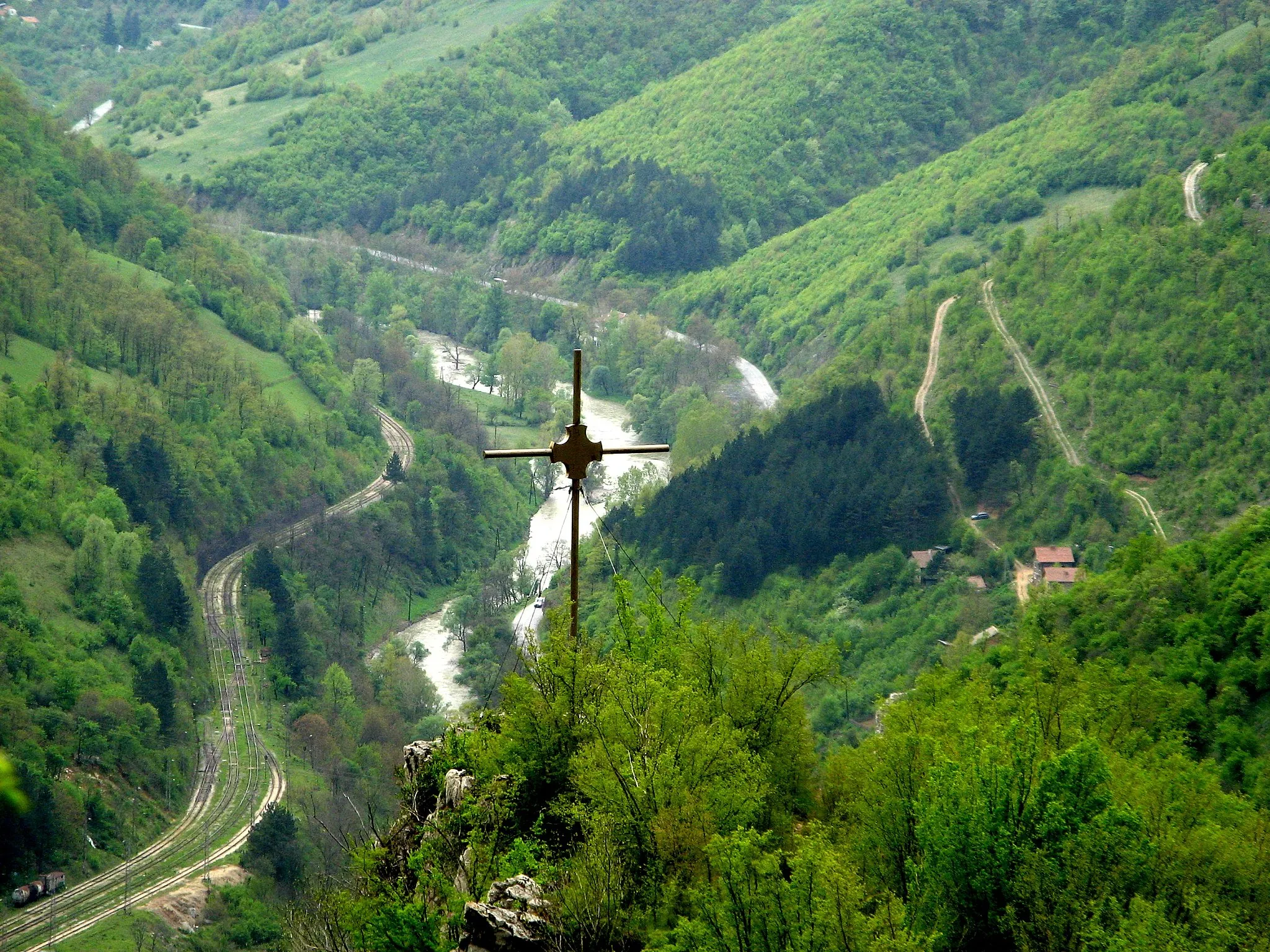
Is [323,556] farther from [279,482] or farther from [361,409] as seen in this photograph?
[361,409]

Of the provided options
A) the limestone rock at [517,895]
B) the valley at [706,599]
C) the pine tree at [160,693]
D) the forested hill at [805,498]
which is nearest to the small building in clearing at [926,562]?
the valley at [706,599]

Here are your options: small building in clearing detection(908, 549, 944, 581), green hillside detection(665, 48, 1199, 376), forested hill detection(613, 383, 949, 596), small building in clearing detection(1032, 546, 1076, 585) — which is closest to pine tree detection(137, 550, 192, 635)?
forested hill detection(613, 383, 949, 596)

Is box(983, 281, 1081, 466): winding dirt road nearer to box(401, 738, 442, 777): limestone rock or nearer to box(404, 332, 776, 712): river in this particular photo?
box(404, 332, 776, 712): river

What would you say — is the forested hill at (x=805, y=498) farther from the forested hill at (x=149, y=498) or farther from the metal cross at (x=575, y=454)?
the metal cross at (x=575, y=454)

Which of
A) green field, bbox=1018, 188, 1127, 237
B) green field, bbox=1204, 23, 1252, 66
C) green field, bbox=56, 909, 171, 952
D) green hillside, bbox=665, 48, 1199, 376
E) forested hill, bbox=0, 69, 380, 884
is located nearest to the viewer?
green field, bbox=56, 909, 171, 952

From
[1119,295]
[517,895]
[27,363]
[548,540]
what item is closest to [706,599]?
[1119,295]

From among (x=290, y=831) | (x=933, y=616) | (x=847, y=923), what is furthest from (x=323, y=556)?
(x=847, y=923)
